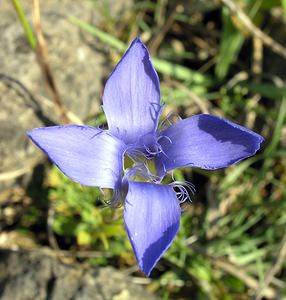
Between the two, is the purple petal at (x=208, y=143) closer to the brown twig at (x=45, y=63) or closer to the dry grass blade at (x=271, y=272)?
the brown twig at (x=45, y=63)

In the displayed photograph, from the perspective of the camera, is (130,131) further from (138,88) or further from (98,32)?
(98,32)

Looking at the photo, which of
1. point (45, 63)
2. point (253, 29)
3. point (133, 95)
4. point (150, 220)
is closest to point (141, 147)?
point (133, 95)

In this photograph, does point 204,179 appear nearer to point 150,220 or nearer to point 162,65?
point 162,65

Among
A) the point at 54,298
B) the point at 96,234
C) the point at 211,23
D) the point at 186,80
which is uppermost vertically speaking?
the point at 211,23

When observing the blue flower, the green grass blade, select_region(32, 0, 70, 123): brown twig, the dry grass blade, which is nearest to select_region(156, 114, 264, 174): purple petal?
the blue flower

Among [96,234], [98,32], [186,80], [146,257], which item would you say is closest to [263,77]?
[186,80]

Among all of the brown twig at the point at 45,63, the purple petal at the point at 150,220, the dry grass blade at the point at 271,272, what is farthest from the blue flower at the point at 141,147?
the dry grass blade at the point at 271,272
